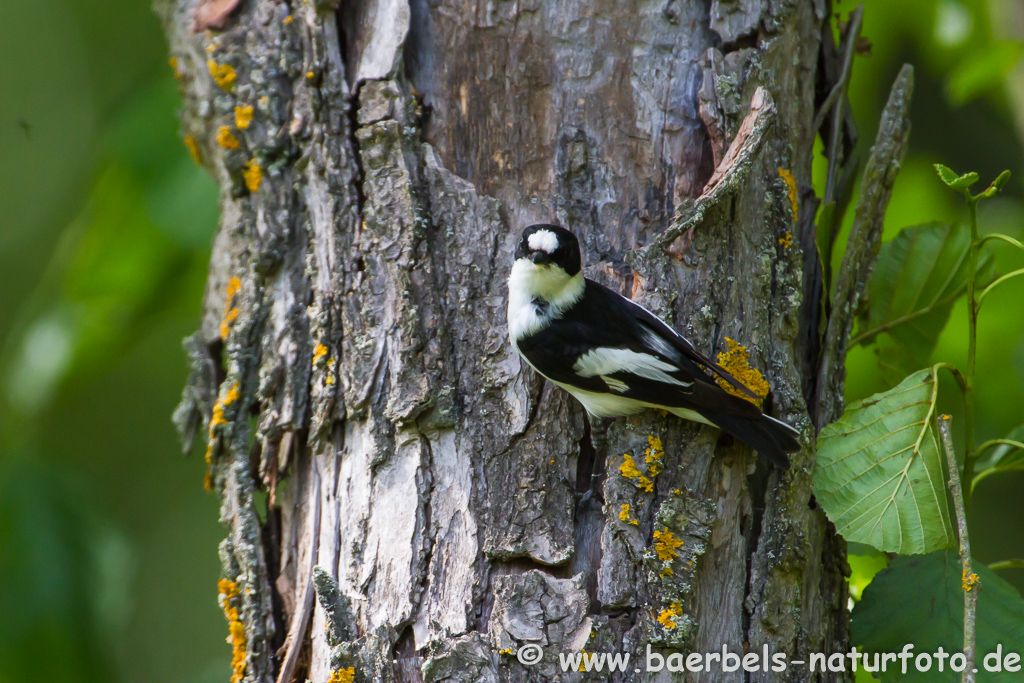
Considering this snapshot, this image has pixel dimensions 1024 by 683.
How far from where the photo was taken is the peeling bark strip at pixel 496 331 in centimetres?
172

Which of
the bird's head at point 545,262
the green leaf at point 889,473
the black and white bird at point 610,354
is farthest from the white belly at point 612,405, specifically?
the green leaf at point 889,473

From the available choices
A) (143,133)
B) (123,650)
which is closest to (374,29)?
(143,133)

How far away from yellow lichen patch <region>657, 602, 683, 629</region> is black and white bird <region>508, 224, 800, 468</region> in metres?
0.40

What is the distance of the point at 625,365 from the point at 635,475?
261mm

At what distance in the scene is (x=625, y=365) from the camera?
1782 mm

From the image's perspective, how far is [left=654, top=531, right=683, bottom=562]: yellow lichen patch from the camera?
167 centimetres

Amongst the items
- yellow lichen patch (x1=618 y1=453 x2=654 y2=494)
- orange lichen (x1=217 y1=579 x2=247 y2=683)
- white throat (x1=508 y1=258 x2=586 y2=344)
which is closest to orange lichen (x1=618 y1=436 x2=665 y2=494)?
yellow lichen patch (x1=618 y1=453 x2=654 y2=494)

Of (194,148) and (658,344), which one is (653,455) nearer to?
(658,344)

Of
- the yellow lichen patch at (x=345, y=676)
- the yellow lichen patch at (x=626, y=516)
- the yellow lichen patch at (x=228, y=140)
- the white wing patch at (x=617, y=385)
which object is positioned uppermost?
the yellow lichen patch at (x=228, y=140)

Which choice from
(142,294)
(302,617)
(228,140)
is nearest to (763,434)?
(302,617)

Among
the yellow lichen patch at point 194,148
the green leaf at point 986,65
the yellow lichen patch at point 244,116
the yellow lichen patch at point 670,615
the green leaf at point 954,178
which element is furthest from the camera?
the yellow lichen patch at point 194,148

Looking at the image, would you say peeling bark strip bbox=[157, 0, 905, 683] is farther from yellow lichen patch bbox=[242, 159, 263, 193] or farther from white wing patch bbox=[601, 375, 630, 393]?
white wing patch bbox=[601, 375, 630, 393]

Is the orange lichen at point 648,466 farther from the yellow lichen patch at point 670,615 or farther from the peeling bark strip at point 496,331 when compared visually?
the yellow lichen patch at point 670,615

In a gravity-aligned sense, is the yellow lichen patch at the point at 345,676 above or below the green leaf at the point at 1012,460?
below
